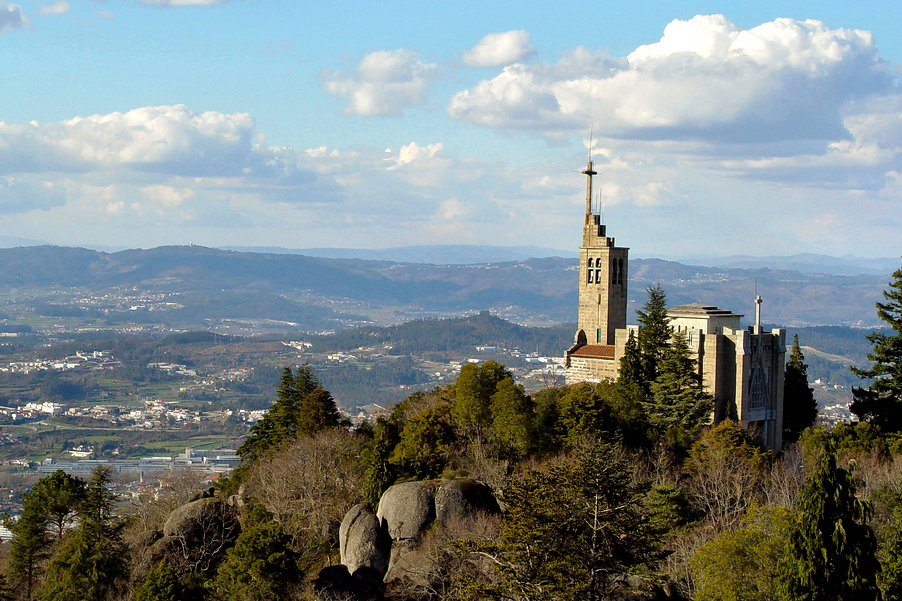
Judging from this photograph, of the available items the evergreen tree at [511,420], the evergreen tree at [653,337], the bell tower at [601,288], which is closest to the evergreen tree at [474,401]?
the evergreen tree at [511,420]

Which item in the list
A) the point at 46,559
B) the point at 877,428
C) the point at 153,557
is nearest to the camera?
the point at 153,557

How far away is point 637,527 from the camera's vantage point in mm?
25109

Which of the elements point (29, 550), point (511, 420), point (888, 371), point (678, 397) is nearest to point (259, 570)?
point (29, 550)

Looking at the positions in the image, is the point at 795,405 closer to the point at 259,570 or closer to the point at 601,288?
the point at 601,288

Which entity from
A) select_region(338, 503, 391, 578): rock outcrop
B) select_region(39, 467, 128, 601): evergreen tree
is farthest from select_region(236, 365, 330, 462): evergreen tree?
select_region(39, 467, 128, 601): evergreen tree

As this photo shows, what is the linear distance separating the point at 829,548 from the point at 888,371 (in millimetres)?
25213

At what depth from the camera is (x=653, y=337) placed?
52.1 metres

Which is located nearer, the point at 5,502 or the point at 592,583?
the point at 592,583

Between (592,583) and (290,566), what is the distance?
1106 cm

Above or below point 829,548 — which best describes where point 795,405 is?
below

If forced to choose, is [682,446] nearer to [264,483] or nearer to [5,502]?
[264,483]

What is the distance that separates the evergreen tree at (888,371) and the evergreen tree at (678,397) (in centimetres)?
756

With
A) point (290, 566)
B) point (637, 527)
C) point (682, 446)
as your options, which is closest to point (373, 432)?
point (682, 446)

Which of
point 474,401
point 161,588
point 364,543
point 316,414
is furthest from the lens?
point 316,414
